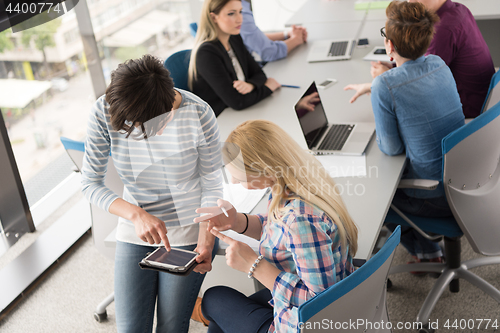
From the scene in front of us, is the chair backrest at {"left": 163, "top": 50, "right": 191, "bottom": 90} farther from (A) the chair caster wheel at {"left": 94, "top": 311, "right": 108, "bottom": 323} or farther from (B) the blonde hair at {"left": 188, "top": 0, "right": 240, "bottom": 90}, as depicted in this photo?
(A) the chair caster wheel at {"left": 94, "top": 311, "right": 108, "bottom": 323}

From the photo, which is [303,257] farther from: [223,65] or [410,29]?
[223,65]

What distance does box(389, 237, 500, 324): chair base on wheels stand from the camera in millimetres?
1913

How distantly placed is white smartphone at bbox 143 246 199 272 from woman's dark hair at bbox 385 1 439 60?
3.79 ft

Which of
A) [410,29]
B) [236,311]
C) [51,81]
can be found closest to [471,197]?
[410,29]

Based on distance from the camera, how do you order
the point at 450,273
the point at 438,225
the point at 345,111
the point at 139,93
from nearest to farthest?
the point at 139,93 → the point at 438,225 → the point at 450,273 → the point at 345,111

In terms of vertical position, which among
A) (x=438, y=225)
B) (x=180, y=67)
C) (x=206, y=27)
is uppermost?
(x=206, y=27)

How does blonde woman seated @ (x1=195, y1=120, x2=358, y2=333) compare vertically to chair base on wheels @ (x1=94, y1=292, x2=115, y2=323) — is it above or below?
above

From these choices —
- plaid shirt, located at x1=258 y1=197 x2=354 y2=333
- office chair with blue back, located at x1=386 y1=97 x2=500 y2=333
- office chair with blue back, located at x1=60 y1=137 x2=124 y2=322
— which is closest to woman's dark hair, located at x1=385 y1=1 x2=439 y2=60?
office chair with blue back, located at x1=386 y1=97 x2=500 y2=333

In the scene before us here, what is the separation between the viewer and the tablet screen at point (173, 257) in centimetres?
142

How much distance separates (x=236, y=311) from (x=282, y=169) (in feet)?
1.64

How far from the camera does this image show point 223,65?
239 centimetres

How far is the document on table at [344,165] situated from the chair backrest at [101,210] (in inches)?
33.9

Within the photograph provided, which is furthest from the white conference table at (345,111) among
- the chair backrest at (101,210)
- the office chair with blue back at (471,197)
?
the chair backrest at (101,210)

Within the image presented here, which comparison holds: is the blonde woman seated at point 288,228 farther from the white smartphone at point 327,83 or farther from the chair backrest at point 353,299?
the white smartphone at point 327,83
